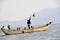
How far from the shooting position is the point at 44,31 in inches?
1086

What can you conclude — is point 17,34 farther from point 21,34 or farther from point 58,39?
point 58,39

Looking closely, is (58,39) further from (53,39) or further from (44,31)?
(44,31)

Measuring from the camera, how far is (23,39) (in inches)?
873

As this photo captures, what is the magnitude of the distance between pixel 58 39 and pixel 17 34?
548cm

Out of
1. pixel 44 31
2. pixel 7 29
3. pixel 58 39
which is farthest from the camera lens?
pixel 44 31

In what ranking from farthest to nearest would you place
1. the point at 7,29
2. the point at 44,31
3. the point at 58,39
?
1. the point at 44,31
2. the point at 7,29
3. the point at 58,39

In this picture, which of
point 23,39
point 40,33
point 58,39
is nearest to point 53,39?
point 58,39

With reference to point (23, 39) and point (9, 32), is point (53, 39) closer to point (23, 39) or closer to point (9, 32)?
point (23, 39)

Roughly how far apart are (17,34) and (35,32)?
180 centimetres

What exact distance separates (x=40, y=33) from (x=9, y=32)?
9.04ft

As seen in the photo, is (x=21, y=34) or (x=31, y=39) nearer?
(x=31, y=39)

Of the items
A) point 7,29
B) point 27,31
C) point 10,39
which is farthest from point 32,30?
point 10,39

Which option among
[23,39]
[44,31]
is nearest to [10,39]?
[23,39]

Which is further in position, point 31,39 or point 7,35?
point 7,35
